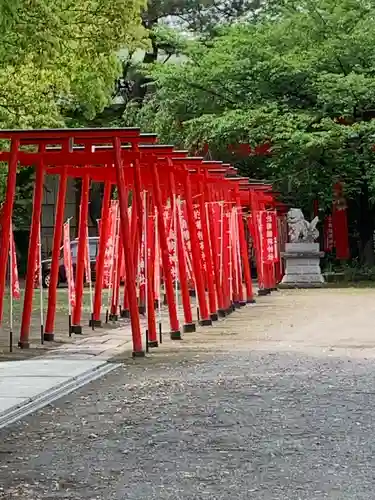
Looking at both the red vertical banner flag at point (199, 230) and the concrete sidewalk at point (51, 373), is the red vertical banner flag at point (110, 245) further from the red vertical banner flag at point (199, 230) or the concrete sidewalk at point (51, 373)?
the concrete sidewalk at point (51, 373)

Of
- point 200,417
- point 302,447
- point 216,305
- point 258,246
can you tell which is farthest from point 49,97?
point 302,447

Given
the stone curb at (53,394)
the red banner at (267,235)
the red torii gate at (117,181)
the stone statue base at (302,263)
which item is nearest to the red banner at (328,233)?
the stone statue base at (302,263)

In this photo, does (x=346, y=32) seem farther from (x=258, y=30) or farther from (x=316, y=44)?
(x=258, y=30)

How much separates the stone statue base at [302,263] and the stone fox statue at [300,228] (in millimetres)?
255

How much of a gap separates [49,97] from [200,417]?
47.9 ft

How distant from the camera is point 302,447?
23.8ft

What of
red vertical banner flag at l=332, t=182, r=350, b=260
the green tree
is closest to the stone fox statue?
the green tree

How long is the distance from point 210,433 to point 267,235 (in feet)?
67.9

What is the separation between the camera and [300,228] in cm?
3288

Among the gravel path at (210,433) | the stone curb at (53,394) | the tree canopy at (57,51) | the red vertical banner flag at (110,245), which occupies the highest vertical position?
the tree canopy at (57,51)

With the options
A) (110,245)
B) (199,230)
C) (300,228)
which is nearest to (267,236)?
(300,228)

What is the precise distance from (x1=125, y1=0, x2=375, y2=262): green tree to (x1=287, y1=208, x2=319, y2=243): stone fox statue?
31.9 inches

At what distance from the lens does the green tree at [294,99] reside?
3084 cm

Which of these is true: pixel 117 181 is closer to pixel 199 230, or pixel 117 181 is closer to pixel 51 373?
pixel 51 373
